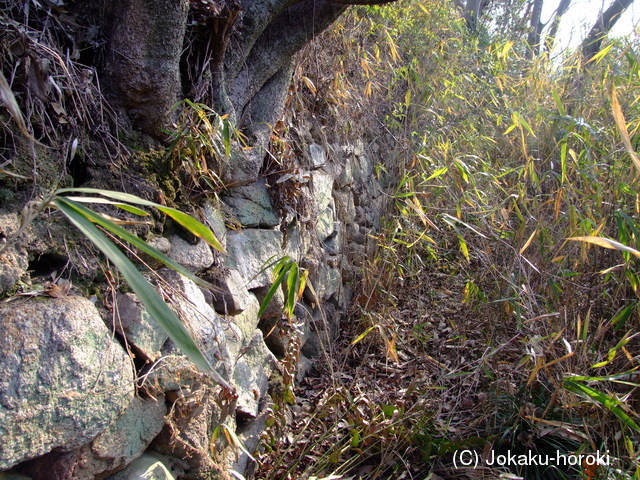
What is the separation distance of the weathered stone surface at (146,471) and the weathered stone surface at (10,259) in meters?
0.54

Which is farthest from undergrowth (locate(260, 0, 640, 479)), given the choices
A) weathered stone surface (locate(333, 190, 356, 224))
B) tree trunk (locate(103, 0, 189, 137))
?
tree trunk (locate(103, 0, 189, 137))

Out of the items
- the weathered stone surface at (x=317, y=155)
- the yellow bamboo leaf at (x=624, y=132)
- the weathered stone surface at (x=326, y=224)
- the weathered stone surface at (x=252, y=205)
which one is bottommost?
the weathered stone surface at (x=326, y=224)

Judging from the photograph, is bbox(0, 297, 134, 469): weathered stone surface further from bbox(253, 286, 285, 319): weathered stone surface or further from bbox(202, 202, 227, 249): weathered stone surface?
bbox(253, 286, 285, 319): weathered stone surface

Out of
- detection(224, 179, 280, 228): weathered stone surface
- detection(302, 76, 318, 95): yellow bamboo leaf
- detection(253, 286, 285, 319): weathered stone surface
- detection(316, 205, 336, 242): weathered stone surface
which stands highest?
detection(302, 76, 318, 95): yellow bamboo leaf

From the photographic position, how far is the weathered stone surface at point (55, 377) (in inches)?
36.2

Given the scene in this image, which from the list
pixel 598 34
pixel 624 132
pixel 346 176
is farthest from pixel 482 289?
pixel 598 34

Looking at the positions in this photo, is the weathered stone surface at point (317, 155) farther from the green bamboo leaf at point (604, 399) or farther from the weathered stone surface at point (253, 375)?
the green bamboo leaf at point (604, 399)

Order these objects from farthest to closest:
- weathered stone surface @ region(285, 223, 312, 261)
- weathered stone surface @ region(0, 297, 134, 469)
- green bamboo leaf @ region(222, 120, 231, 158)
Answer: weathered stone surface @ region(285, 223, 312, 261), green bamboo leaf @ region(222, 120, 231, 158), weathered stone surface @ region(0, 297, 134, 469)

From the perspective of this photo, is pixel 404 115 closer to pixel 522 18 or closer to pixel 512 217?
pixel 512 217

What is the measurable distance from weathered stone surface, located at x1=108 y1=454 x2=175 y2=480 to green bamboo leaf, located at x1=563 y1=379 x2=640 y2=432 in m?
1.27

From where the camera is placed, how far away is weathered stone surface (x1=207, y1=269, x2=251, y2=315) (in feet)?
5.28

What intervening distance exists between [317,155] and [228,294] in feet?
3.79

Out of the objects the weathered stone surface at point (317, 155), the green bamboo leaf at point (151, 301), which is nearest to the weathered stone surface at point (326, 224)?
the weathered stone surface at point (317, 155)

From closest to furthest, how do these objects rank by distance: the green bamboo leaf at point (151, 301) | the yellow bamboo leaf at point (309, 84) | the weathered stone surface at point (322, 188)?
the green bamboo leaf at point (151, 301), the yellow bamboo leaf at point (309, 84), the weathered stone surface at point (322, 188)
